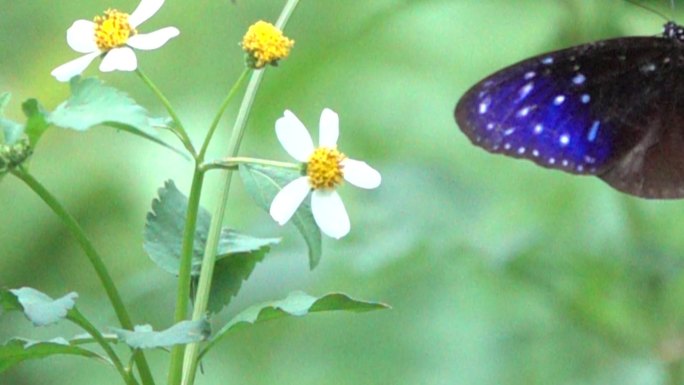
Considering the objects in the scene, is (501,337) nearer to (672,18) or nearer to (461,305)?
(461,305)

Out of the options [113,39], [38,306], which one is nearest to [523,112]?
[113,39]

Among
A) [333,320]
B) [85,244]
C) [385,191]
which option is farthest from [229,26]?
[85,244]

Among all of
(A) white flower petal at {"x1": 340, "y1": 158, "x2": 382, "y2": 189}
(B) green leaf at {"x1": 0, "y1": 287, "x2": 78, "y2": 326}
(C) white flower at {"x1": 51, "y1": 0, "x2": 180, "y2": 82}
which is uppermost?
(C) white flower at {"x1": 51, "y1": 0, "x2": 180, "y2": 82}

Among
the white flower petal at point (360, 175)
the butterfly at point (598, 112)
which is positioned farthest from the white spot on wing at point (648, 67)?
the white flower petal at point (360, 175)

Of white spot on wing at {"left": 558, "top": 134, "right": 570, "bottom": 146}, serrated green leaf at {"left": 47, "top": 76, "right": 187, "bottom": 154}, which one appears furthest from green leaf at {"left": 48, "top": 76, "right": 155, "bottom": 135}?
white spot on wing at {"left": 558, "top": 134, "right": 570, "bottom": 146}

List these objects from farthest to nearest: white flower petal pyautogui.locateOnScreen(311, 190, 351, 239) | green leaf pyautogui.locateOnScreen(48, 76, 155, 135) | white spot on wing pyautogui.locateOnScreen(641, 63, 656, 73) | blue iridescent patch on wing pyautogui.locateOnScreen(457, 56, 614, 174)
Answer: white spot on wing pyautogui.locateOnScreen(641, 63, 656, 73), blue iridescent patch on wing pyautogui.locateOnScreen(457, 56, 614, 174), white flower petal pyautogui.locateOnScreen(311, 190, 351, 239), green leaf pyautogui.locateOnScreen(48, 76, 155, 135)

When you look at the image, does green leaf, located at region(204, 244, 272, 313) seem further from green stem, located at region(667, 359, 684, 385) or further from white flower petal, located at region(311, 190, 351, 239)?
green stem, located at region(667, 359, 684, 385)
